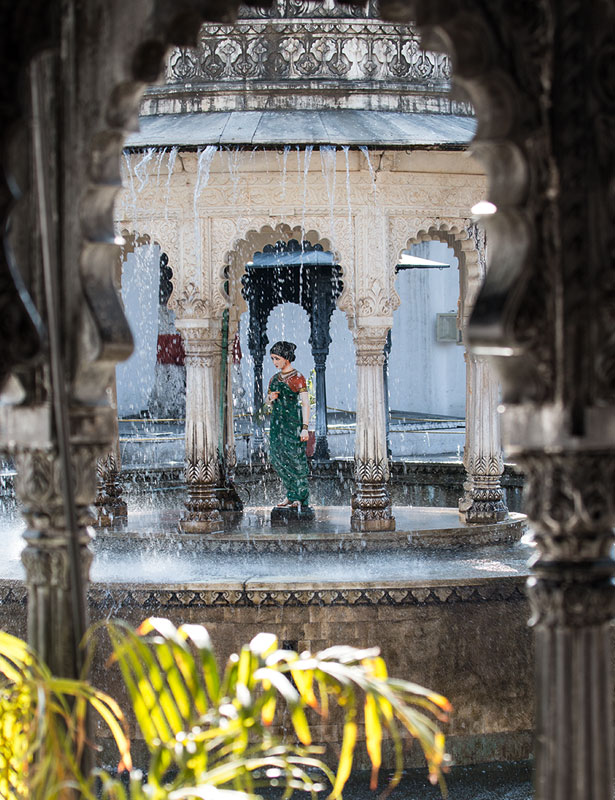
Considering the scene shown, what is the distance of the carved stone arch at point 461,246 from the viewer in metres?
8.67

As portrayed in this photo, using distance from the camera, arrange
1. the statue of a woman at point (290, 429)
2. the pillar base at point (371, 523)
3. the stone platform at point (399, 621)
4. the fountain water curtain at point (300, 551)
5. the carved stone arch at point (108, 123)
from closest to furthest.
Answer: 1. the carved stone arch at point (108, 123)
2. the stone platform at point (399, 621)
3. the fountain water curtain at point (300, 551)
4. the pillar base at point (371, 523)
5. the statue of a woman at point (290, 429)

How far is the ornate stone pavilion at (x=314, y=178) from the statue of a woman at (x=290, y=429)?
56 centimetres

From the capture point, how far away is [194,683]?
2406mm

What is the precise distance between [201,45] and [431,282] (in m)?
13.7

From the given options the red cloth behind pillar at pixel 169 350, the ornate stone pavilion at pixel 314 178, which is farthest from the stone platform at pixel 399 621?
the red cloth behind pillar at pixel 169 350

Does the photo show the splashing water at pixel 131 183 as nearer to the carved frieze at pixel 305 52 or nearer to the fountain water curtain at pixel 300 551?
the fountain water curtain at pixel 300 551

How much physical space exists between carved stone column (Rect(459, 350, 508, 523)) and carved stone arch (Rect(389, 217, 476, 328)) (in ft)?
1.61

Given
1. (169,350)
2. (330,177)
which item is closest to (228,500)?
(330,177)

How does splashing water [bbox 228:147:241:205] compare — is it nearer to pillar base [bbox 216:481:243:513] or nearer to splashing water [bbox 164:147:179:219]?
splashing water [bbox 164:147:179:219]

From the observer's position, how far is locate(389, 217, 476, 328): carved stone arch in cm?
867

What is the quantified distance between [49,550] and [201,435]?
5.95 metres

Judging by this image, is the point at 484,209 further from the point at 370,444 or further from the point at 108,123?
the point at 370,444

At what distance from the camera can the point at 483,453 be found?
29.9 ft

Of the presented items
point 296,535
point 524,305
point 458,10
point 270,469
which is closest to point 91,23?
point 458,10
